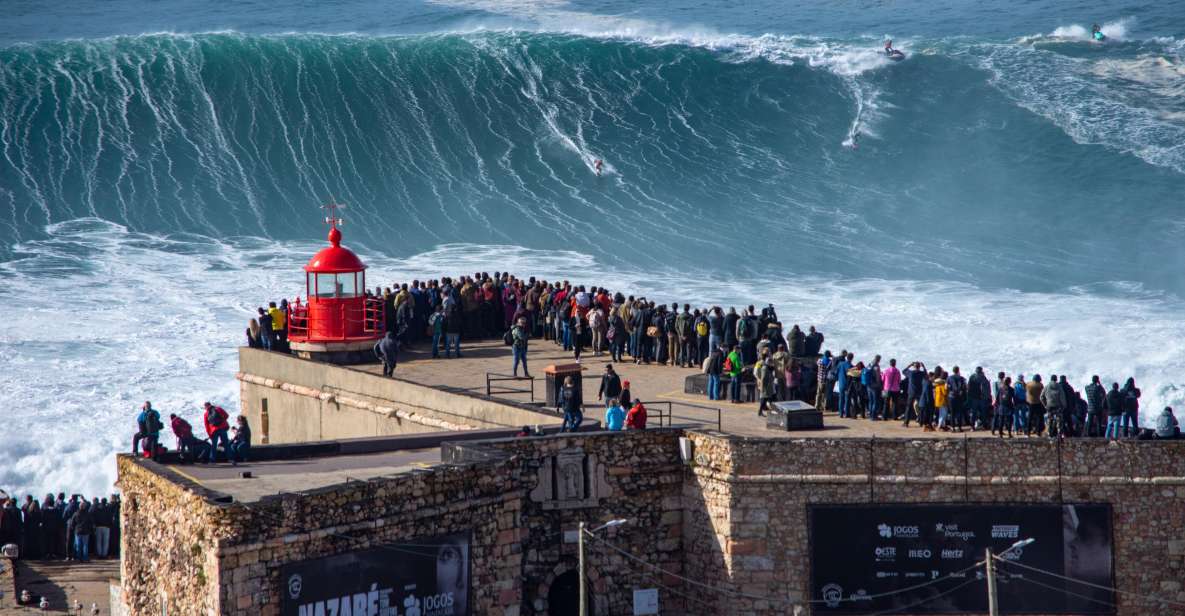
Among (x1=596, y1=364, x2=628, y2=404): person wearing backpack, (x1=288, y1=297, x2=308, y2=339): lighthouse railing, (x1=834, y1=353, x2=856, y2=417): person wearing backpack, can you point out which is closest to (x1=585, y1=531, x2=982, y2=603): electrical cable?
(x1=596, y1=364, x2=628, y2=404): person wearing backpack

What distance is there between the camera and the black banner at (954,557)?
26.4 meters

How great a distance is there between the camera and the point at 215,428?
26734 millimetres

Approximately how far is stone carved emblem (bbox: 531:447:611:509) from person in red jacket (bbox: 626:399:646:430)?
2.98 feet

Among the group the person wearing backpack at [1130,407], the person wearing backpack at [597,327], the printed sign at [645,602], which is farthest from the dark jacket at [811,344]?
the printed sign at [645,602]

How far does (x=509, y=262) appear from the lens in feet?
175

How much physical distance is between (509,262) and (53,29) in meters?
26.6

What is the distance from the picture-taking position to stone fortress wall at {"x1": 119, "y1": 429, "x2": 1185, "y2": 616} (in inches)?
998

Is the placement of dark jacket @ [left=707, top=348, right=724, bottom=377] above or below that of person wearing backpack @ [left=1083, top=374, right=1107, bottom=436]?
above

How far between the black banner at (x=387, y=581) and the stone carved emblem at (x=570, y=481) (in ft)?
5.91

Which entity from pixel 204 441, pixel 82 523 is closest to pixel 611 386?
pixel 204 441

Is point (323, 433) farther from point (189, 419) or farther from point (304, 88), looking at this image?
point (304, 88)

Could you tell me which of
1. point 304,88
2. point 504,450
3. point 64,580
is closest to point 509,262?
point 304,88

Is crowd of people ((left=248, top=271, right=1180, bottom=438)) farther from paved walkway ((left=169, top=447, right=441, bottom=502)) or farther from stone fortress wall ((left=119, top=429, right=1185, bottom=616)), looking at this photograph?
paved walkway ((left=169, top=447, right=441, bottom=502))

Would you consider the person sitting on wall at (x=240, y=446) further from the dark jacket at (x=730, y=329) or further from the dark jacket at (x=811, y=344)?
the dark jacket at (x=811, y=344)
